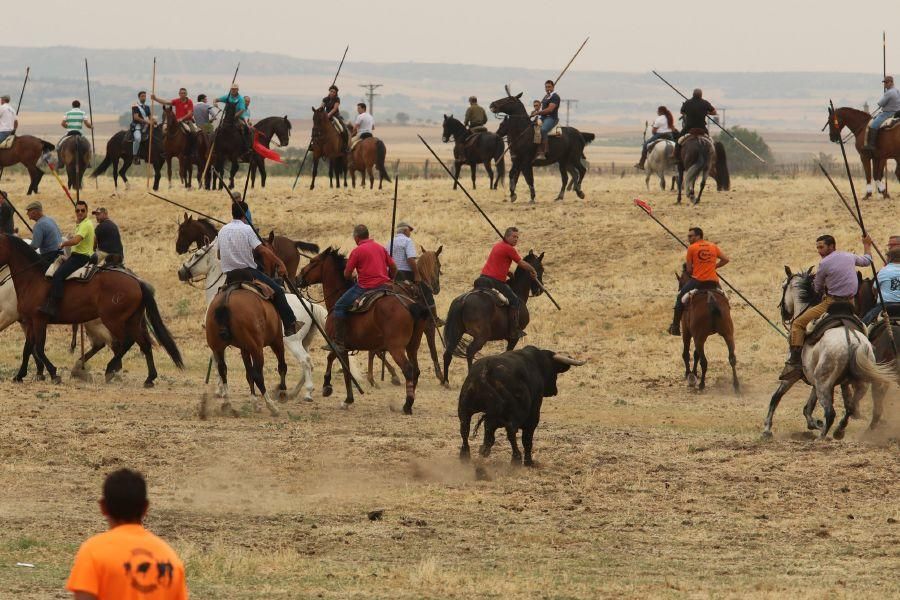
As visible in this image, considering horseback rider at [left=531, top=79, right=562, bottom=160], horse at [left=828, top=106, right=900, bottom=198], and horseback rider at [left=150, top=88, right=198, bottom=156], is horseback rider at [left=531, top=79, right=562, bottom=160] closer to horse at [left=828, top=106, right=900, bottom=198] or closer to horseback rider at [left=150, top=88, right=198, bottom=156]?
horse at [left=828, top=106, right=900, bottom=198]

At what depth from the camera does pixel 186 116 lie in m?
38.3

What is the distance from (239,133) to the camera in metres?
38.1

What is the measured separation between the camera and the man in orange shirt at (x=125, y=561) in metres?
6.06

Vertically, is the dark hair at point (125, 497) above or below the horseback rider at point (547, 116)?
below

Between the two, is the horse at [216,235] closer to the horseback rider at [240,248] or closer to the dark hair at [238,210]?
the dark hair at [238,210]

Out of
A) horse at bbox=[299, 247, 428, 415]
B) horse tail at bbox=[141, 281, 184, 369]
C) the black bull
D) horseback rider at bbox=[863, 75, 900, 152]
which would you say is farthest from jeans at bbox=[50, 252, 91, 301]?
horseback rider at bbox=[863, 75, 900, 152]

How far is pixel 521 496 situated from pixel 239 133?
25.8m

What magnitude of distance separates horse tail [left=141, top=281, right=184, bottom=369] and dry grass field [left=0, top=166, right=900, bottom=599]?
565 millimetres

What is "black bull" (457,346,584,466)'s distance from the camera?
1456 cm

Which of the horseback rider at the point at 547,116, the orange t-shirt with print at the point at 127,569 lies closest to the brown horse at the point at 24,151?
the horseback rider at the point at 547,116

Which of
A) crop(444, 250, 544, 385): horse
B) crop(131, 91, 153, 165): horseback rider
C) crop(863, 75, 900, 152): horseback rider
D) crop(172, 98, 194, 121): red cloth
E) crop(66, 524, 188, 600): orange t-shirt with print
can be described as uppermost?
crop(863, 75, 900, 152): horseback rider

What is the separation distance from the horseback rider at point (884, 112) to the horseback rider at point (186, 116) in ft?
52.3

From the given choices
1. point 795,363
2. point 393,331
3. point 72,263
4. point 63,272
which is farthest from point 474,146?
point 795,363

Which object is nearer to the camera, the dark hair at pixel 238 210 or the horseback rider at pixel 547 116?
the dark hair at pixel 238 210
